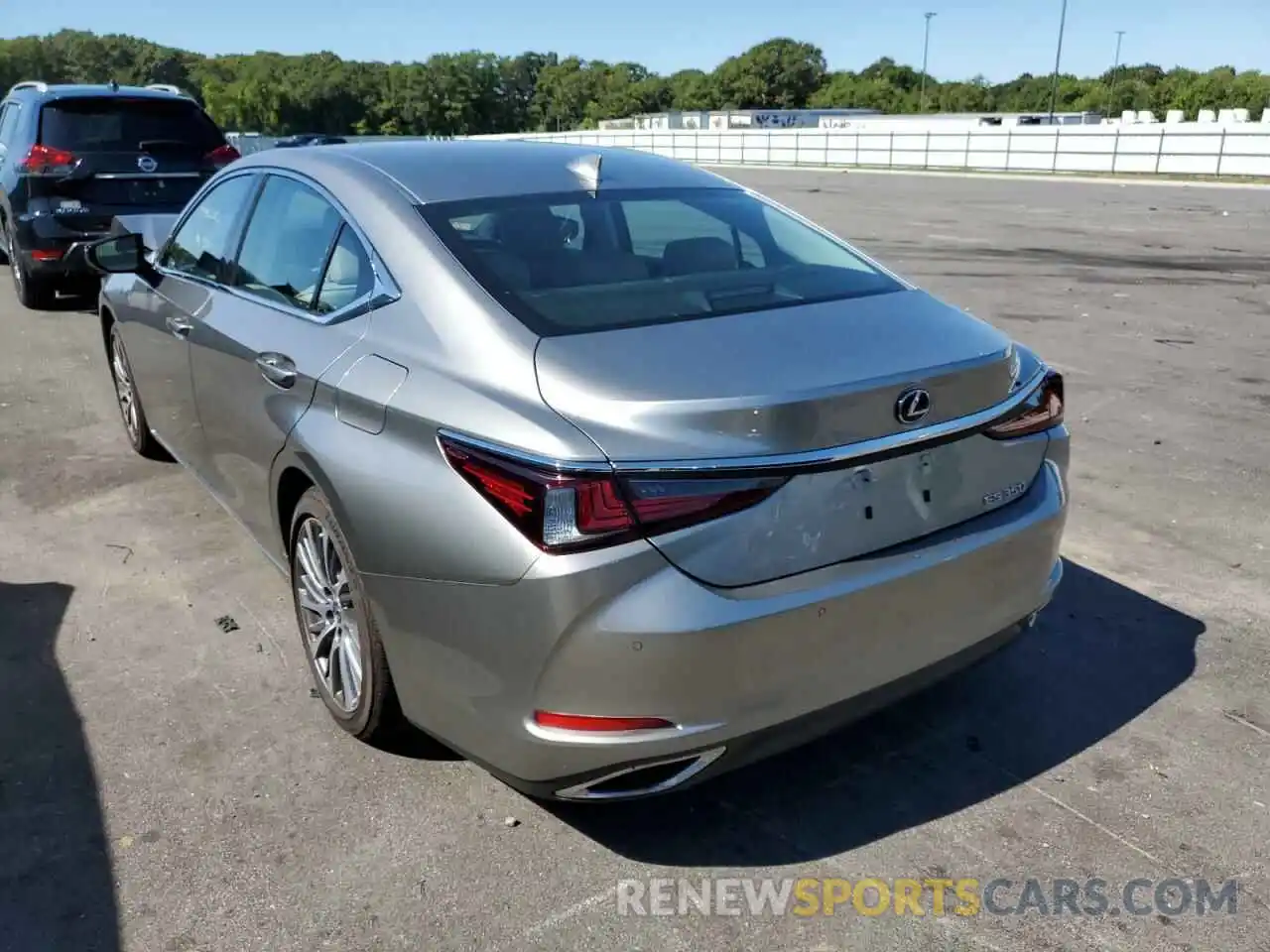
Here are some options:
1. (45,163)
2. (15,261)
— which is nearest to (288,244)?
(45,163)

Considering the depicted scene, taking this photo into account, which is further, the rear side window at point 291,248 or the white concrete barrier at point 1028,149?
the white concrete barrier at point 1028,149

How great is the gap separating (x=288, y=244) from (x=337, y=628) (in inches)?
51.9

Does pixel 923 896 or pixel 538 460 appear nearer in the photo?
pixel 538 460

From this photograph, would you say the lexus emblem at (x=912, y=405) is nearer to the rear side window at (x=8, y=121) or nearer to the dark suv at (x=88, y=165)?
the dark suv at (x=88, y=165)

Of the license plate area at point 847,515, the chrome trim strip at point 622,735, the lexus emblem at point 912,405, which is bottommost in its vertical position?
the chrome trim strip at point 622,735

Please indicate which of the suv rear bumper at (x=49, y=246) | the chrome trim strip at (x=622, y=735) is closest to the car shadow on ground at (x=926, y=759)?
the chrome trim strip at (x=622, y=735)

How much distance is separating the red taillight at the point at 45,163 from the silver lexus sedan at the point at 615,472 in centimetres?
686

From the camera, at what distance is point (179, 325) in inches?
171

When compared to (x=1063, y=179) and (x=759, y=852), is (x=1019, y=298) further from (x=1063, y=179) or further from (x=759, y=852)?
(x=1063, y=179)

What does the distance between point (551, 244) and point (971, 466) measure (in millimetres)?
1334

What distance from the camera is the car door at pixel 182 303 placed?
4.22 m

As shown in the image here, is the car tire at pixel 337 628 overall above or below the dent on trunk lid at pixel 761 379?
below

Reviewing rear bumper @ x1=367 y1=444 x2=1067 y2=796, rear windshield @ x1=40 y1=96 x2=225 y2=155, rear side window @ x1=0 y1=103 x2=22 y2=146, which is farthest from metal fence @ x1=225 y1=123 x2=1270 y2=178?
rear bumper @ x1=367 y1=444 x2=1067 y2=796

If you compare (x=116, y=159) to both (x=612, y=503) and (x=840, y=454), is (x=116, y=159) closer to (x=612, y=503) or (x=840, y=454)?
(x=612, y=503)
